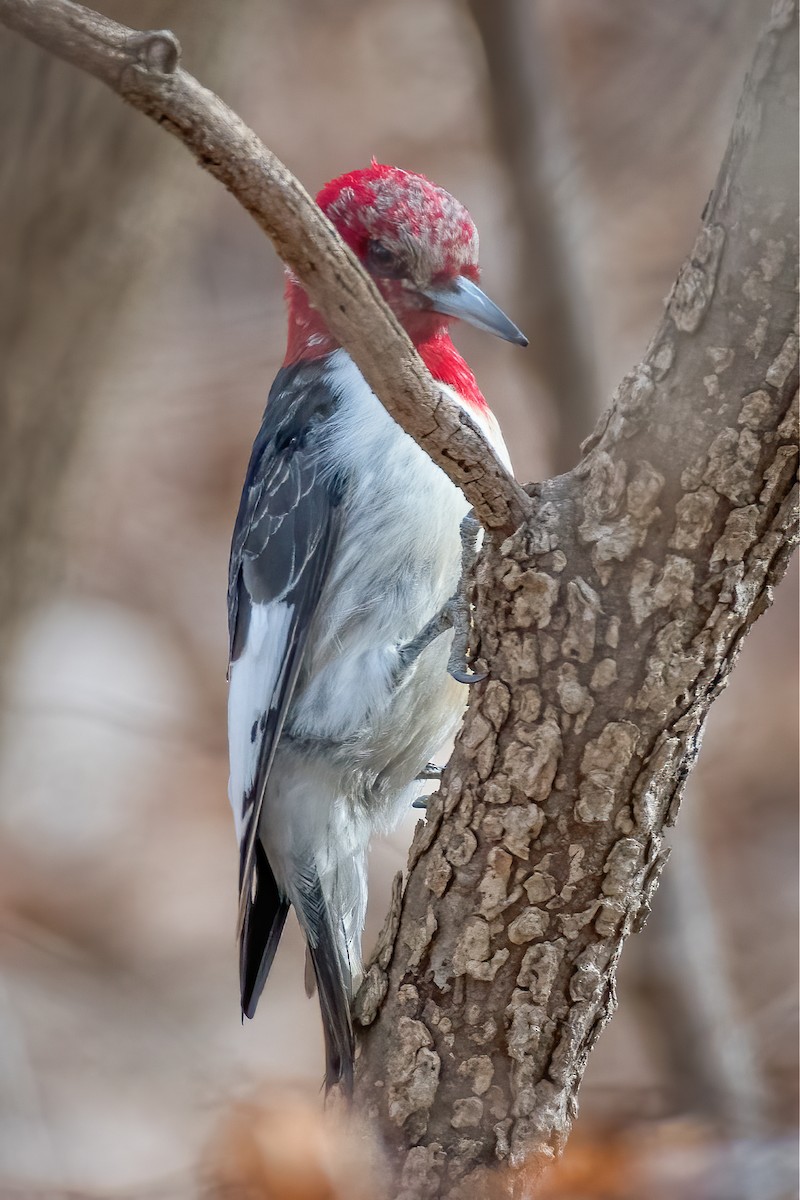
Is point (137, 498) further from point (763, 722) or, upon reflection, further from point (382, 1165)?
point (382, 1165)

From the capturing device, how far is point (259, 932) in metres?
2.27

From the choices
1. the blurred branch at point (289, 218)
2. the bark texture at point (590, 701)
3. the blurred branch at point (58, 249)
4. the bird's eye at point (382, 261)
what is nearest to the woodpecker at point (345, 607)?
the bird's eye at point (382, 261)

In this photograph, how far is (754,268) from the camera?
4.38 ft

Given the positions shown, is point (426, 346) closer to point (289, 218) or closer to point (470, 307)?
point (470, 307)

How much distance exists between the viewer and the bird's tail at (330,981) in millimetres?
1888

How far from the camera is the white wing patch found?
2.24 meters

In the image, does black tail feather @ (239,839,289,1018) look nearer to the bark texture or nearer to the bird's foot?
the bark texture

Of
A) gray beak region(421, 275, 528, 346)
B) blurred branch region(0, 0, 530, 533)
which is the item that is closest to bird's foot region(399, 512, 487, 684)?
blurred branch region(0, 0, 530, 533)

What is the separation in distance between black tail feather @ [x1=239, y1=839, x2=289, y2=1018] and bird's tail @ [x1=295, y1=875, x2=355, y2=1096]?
0.09 m

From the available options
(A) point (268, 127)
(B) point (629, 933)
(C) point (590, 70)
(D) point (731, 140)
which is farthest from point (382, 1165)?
(A) point (268, 127)

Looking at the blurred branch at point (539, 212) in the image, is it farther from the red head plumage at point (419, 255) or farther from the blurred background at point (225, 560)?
the red head plumage at point (419, 255)

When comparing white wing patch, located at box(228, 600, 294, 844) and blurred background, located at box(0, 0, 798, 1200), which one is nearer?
white wing patch, located at box(228, 600, 294, 844)

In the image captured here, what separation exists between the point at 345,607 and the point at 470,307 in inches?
25.1

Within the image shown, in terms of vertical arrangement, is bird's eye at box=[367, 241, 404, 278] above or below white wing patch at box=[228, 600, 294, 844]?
above
